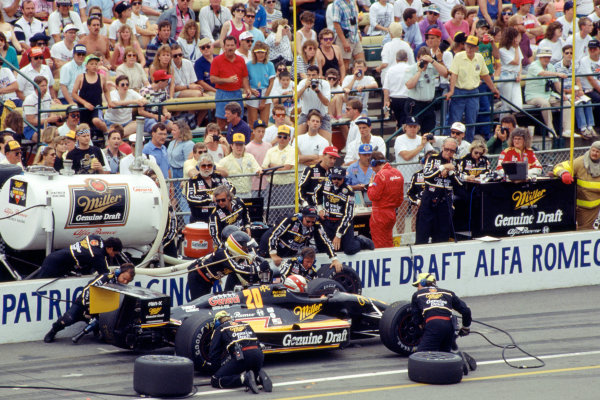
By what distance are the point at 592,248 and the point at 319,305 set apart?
20.5 ft

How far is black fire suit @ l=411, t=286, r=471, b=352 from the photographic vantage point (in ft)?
43.7

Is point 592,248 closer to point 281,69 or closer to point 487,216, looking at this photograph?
point 487,216

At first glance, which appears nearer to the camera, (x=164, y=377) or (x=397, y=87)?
(x=164, y=377)

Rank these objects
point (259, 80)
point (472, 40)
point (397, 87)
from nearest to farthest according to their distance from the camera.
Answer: point (259, 80) < point (472, 40) < point (397, 87)

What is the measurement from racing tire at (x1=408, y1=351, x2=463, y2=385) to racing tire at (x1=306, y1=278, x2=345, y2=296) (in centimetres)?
188

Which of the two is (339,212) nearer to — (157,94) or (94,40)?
(157,94)

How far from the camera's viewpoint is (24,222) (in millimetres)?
14867

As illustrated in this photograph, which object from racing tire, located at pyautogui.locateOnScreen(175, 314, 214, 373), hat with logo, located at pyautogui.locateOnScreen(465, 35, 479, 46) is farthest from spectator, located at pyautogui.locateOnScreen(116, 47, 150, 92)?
racing tire, located at pyautogui.locateOnScreen(175, 314, 214, 373)

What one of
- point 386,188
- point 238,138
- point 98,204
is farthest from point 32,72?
point 386,188

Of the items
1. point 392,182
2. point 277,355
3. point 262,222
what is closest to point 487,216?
point 392,182

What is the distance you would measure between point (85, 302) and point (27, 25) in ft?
26.8

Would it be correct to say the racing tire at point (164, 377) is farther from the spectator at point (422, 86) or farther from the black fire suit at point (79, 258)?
the spectator at point (422, 86)

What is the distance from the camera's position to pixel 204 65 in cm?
2112

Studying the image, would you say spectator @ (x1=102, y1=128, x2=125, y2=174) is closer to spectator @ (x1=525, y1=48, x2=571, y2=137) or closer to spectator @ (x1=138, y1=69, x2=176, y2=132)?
spectator @ (x1=138, y1=69, x2=176, y2=132)
